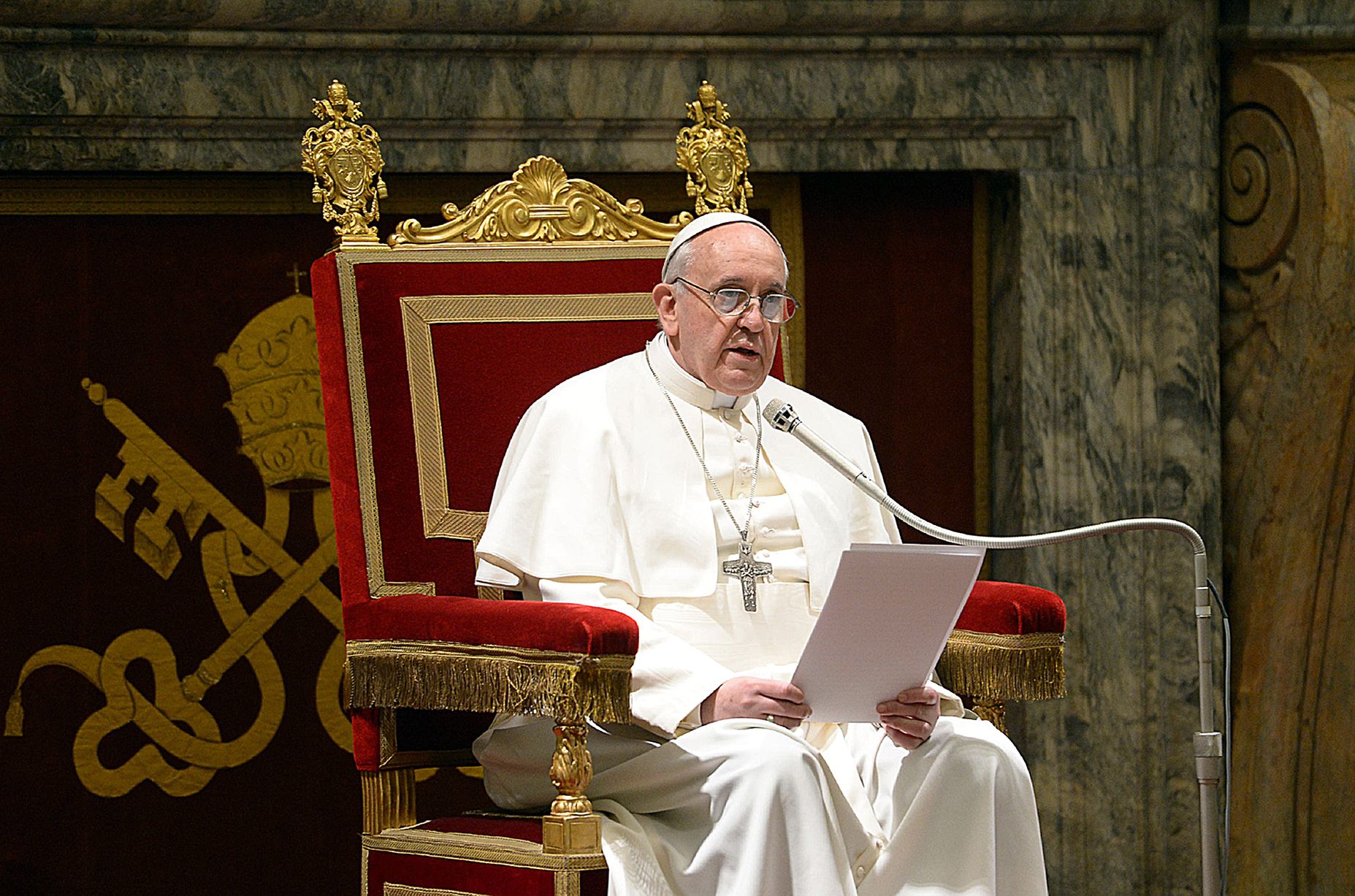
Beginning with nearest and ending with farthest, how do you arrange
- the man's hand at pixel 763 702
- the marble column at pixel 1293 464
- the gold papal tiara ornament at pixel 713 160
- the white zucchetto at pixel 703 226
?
the man's hand at pixel 763 702
the white zucchetto at pixel 703 226
the gold papal tiara ornament at pixel 713 160
the marble column at pixel 1293 464

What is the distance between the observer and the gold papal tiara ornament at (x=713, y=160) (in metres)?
3.67

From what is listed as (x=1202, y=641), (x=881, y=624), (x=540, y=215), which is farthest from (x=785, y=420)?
(x=540, y=215)

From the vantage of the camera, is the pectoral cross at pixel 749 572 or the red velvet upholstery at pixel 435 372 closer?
the pectoral cross at pixel 749 572

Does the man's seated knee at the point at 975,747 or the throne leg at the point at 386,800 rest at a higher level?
the man's seated knee at the point at 975,747

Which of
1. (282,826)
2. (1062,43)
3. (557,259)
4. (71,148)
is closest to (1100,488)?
(1062,43)

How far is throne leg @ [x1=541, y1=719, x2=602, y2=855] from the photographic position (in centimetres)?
261

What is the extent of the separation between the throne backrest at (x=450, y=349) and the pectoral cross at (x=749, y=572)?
503mm

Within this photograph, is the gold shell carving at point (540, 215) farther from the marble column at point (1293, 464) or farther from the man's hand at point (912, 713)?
the marble column at point (1293, 464)

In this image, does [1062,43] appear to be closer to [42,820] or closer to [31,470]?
[31,470]

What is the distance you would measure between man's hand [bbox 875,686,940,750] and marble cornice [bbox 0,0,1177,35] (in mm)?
2163

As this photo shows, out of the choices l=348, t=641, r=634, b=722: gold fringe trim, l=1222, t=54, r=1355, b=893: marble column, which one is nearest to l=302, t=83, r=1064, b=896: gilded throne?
l=348, t=641, r=634, b=722: gold fringe trim

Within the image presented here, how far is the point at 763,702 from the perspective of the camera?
275cm

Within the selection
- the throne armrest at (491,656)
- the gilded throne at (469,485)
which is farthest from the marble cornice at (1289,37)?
the throne armrest at (491,656)

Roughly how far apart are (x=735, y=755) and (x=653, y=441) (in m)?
0.74
